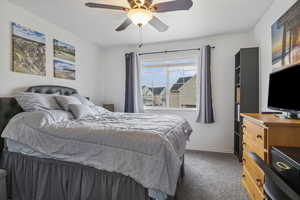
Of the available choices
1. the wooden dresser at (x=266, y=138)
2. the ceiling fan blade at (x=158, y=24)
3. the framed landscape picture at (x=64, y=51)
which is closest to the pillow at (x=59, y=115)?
the framed landscape picture at (x=64, y=51)

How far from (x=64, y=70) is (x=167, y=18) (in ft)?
7.09

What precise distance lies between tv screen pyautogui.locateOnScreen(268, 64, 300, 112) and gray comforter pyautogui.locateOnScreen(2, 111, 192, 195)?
1.12 meters

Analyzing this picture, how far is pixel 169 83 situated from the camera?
4.21m

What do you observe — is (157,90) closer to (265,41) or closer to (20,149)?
(265,41)

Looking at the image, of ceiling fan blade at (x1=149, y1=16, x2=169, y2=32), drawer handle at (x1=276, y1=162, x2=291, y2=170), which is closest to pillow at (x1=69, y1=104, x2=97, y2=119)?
ceiling fan blade at (x1=149, y1=16, x2=169, y2=32)

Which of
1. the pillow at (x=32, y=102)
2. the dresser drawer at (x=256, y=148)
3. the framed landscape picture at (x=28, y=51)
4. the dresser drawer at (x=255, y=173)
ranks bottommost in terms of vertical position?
the dresser drawer at (x=255, y=173)

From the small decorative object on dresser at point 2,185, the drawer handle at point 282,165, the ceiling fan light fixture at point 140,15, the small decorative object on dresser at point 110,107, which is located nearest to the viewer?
the drawer handle at point 282,165

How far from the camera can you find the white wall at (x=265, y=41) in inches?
91.1

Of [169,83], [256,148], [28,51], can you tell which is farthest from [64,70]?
[256,148]

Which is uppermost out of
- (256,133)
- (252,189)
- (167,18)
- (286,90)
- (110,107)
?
(167,18)

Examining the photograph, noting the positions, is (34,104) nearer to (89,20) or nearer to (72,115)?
(72,115)

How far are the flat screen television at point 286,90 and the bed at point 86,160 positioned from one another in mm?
1114

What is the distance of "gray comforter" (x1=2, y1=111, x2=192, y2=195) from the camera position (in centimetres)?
135

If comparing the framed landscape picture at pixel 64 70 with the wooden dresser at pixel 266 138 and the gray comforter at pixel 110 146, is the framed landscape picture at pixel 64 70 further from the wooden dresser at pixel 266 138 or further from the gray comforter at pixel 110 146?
the wooden dresser at pixel 266 138
